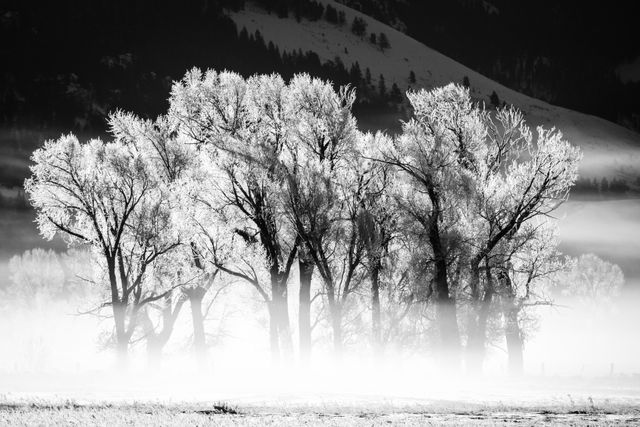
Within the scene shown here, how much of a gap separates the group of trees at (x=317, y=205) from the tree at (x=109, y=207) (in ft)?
0.33

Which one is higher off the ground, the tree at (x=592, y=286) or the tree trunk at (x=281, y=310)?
the tree at (x=592, y=286)

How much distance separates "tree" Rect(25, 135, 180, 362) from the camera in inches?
1770

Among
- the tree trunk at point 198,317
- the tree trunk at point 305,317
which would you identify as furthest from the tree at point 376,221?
the tree trunk at point 198,317

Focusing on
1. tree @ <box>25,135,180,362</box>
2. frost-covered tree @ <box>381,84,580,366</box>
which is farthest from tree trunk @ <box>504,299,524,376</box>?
tree @ <box>25,135,180,362</box>

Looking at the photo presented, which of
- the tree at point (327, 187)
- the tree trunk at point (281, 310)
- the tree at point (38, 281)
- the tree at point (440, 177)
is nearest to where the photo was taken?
the tree at point (440, 177)

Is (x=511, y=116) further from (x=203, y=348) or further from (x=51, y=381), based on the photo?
(x=51, y=381)

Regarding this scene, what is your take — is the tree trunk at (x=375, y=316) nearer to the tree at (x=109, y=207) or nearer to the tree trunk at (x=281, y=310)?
the tree trunk at (x=281, y=310)

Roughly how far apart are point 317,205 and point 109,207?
44.4 feet

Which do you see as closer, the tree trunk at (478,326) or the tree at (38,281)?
the tree trunk at (478,326)

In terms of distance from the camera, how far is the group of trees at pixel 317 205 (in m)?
41.8

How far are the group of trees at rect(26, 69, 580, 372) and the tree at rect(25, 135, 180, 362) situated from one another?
0.10 meters

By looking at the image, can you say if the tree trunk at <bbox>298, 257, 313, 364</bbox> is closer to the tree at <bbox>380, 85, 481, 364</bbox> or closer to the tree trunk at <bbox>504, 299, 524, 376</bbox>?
the tree at <bbox>380, 85, 481, 364</bbox>

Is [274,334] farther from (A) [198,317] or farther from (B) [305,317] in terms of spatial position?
(A) [198,317]

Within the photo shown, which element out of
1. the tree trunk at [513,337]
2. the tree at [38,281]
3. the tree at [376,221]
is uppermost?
the tree at [38,281]
